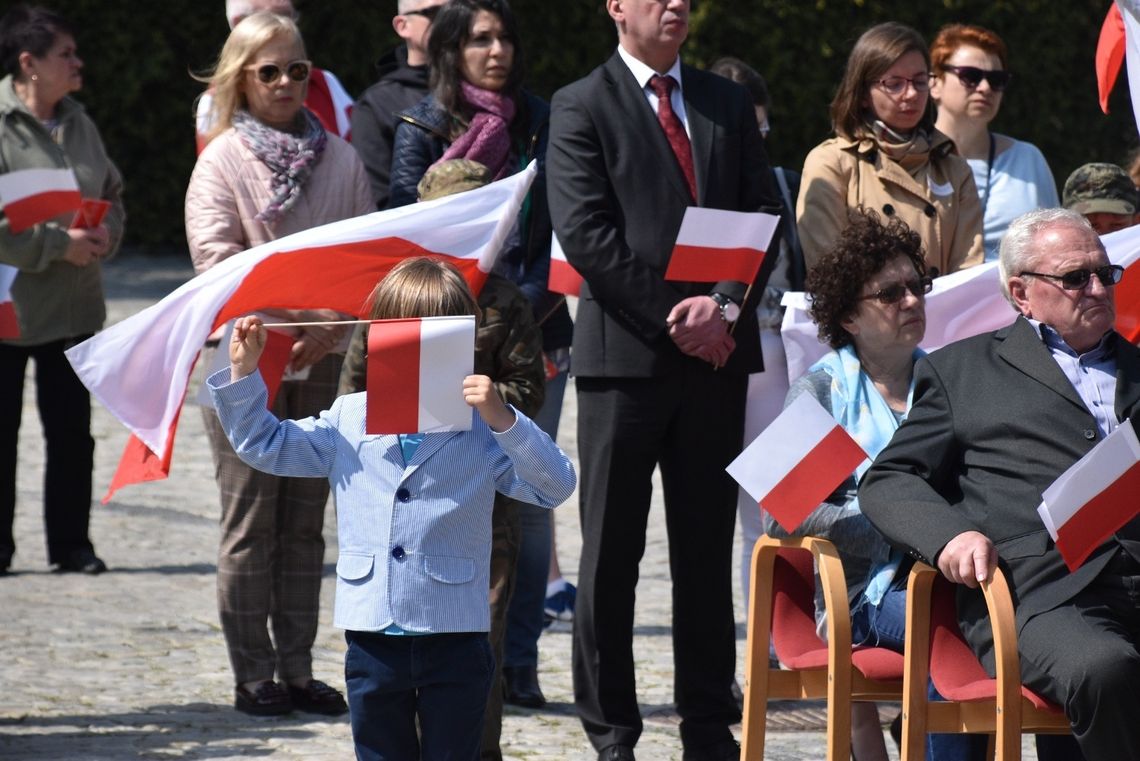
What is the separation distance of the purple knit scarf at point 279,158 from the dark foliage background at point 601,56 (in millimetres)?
10656

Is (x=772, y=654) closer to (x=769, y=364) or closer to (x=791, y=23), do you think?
(x=769, y=364)

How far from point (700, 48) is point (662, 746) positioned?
38.3ft

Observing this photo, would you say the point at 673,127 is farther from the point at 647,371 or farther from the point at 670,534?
the point at 670,534

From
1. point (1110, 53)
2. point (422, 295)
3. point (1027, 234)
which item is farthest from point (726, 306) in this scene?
point (1110, 53)

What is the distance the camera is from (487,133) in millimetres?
6770

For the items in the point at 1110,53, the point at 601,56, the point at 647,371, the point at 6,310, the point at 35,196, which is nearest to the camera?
the point at 647,371

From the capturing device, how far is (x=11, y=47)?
30.1 ft

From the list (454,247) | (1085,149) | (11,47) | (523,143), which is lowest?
(454,247)

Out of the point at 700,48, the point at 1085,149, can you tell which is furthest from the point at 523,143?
the point at 1085,149

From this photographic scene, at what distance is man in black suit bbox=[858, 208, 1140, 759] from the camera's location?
491cm

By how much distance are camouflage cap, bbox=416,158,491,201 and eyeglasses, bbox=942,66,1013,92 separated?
7.29 ft

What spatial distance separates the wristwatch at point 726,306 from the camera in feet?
19.9

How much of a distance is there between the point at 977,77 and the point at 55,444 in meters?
4.61

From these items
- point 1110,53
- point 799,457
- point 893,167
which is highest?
point 1110,53
